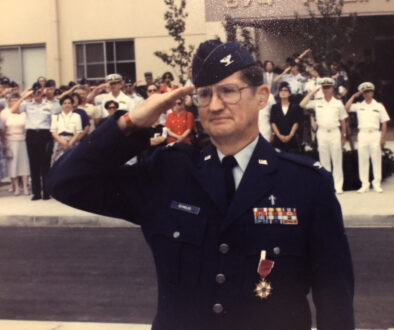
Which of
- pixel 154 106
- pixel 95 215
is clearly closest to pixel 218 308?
pixel 154 106

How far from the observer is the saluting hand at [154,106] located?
2.17m

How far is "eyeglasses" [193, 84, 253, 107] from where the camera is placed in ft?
7.30

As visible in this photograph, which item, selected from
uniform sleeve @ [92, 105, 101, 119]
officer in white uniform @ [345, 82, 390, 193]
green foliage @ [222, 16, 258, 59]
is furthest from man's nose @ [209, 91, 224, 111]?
uniform sleeve @ [92, 105, 101, 119]

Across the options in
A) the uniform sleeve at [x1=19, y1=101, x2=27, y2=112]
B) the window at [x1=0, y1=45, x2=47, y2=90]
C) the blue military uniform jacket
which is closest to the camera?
the blue military uniform jacket

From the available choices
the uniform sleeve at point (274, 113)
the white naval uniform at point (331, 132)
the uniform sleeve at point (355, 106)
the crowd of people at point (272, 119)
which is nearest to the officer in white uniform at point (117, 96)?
the crowd of people at point (272, 119)

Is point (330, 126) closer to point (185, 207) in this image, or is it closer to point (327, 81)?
A: point (327, 81)

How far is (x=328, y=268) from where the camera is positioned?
2.29 meters

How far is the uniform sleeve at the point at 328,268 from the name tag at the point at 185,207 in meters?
0.33

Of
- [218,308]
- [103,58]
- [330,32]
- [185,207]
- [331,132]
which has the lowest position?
[218,308]

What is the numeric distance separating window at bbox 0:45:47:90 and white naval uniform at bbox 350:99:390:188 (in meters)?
13.4

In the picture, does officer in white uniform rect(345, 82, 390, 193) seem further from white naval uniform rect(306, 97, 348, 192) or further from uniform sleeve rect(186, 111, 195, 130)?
uniform sleeve rect(186, 111, 195, 130)

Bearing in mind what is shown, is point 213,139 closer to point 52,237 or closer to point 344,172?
point 52,237

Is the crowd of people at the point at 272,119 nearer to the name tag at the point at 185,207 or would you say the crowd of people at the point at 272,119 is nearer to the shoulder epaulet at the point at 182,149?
the shoulder epaulet at the point at 182,149

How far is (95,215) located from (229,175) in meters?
8.86
